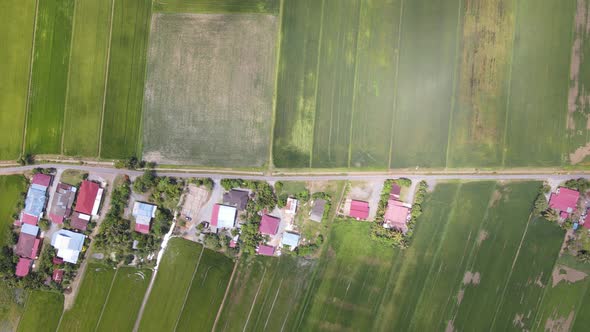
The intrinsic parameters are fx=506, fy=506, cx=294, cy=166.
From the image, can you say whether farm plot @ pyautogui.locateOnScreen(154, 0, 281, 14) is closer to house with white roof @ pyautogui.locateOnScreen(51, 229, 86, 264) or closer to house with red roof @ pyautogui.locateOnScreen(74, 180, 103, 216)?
house with red roof @ pyautogui.locateOnScreen(74, 180, 103, 216)

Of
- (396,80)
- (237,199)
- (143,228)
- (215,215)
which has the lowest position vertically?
(143,228)

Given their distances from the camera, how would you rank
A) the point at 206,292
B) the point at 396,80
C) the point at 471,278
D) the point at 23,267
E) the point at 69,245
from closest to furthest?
the point at 69,245, the point at 23,267, the point at 206,292, the point at 471,278, the point at 396,80

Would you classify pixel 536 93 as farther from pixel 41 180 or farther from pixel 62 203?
pixel 41 180

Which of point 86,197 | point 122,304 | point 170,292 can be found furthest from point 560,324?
point 86,197

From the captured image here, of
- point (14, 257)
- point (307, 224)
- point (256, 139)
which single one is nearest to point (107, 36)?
point (256, 139)

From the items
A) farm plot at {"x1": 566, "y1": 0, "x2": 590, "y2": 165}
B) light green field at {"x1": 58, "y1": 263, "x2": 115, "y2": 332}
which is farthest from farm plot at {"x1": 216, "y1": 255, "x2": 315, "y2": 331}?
farm plot at {"x1": 566, "y1": 0, "x2": 590, "y2": 165}

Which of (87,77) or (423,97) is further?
(87,77)

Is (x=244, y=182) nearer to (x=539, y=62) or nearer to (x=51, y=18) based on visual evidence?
(x=51, y=18)
